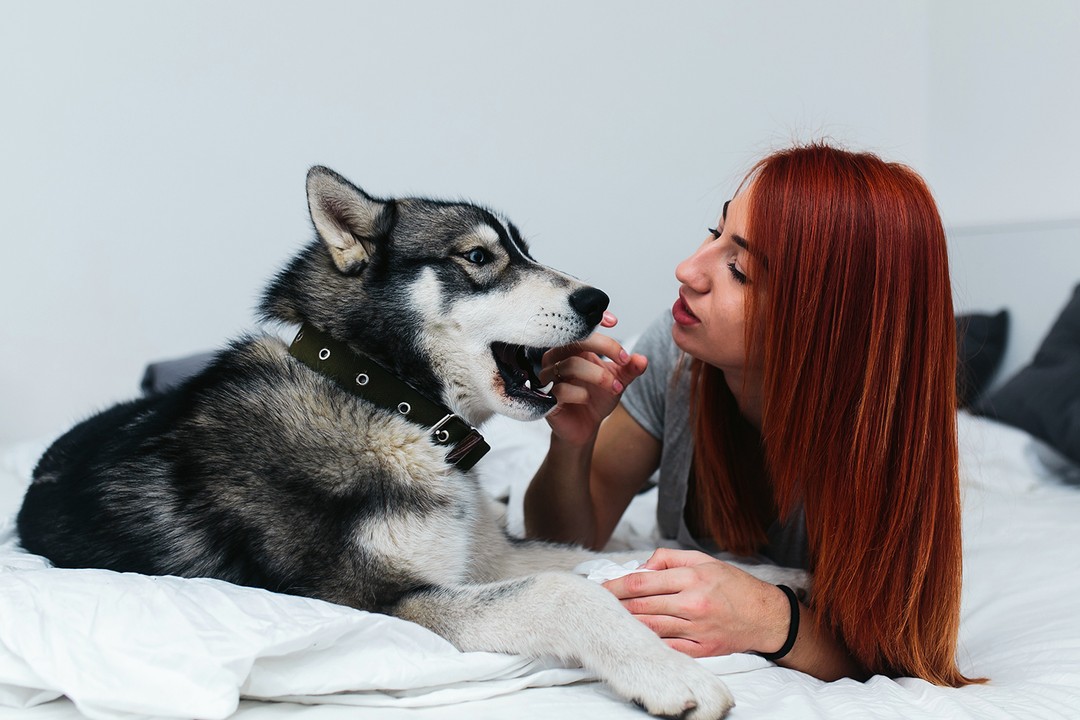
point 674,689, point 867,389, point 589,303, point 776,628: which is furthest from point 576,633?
point 867,389

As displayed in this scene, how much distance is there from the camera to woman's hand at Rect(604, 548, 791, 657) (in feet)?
3.96

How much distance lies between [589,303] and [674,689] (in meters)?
0.60

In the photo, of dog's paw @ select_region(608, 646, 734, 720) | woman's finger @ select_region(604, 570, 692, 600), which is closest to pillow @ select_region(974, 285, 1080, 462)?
woman's finger @ select_region(604, 570, 692, 600)

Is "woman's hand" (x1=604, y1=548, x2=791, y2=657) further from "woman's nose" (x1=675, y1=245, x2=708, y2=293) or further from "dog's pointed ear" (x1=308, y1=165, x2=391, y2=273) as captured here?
"dog's pointed ear" (x1=308, y1=165, x2=391, y2=273)

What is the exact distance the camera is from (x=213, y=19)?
9.98ft

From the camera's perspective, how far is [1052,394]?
2.63 m

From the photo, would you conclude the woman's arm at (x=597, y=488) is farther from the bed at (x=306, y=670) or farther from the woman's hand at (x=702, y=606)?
the bed at (x=306, y=670)

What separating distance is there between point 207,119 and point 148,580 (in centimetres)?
243

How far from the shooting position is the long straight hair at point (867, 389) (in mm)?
1349

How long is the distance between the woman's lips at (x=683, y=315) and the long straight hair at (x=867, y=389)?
10 centimetres

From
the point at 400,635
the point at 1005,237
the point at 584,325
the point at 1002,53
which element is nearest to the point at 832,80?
the point at 1002,53

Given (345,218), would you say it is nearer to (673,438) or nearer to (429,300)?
(429,300)

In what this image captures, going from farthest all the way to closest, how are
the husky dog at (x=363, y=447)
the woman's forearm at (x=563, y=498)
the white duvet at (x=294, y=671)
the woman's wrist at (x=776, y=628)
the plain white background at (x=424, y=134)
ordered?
the plain white background at (x=424, y=134)
the woman's forearm at (x=563, y=498)
the woman's wrist at (x=776, y=628)
the husky dog at (x=363, y=447)
the white duvet at (x=294, y=671)

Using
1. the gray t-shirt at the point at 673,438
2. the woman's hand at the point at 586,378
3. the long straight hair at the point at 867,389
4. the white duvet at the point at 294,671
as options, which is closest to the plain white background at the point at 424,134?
the gray t-shirt at the point at 673,438
